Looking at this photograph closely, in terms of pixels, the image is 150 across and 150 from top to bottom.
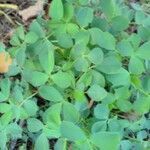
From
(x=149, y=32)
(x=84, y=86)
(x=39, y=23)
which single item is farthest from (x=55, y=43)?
(x=149, y=32)

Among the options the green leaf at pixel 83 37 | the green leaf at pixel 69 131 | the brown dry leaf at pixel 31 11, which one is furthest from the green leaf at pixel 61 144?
the brown dry leaf at pixel 31 11

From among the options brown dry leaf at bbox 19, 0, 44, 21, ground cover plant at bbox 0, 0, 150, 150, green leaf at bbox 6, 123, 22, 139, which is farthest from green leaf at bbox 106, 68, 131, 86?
brown dry leaf at bbox 19, 0, 44, 21

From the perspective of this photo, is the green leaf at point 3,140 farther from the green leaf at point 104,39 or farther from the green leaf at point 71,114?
the green leaf at point 104,39

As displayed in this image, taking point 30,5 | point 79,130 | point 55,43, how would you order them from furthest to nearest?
point 30,5, point 55,43, point 79,130

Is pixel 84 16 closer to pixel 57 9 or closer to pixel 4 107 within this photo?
pixel 57 9

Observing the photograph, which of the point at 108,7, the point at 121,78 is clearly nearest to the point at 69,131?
the point at 121,78

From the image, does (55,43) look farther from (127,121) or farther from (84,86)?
(127,121)

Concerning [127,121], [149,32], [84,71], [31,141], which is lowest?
[31,141]
